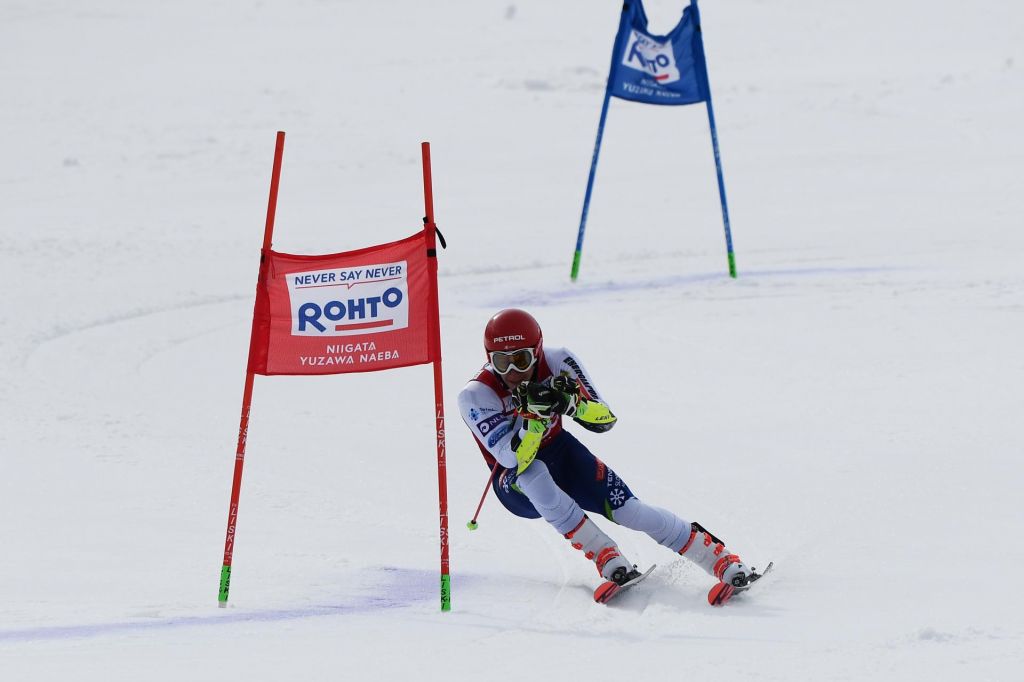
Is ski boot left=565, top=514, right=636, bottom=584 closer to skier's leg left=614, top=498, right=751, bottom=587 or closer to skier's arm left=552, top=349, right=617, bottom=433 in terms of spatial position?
skier's leg left=614, top=498, right=751, bottom=587

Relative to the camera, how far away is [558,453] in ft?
18.5

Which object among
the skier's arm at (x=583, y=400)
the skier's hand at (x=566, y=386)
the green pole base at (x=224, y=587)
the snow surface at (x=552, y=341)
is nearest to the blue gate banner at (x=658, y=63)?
the snow surface at (x=552, y=341)

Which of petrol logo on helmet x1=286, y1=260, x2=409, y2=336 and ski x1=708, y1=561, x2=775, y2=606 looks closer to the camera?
ski x1=708, y1=561, x2=775, y2=606

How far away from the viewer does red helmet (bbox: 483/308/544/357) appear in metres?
5.41

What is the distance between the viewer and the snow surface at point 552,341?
16.6 ft

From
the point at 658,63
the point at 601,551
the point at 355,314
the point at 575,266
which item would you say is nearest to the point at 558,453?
the point at 601,551

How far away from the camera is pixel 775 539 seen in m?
6.33

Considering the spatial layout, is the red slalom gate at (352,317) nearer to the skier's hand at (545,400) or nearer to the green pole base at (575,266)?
the skier's hand at (545,400)

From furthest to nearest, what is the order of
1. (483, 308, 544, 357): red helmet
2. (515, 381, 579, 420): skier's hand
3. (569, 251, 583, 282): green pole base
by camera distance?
(569, 251, 583, 282): green pole base → (483, 308, 544, 357): red helmet → (515, 381, 579, 420): skier's hand

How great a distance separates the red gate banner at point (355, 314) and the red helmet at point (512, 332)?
0.26 metres

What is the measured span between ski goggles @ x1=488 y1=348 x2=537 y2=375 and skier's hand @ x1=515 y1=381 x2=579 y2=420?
24cm

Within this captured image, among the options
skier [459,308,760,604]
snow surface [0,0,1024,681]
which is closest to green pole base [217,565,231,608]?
snow surface [0,0,1024,681]

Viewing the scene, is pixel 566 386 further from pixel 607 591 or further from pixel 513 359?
pixel 607 591

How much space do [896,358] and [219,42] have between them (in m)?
26.4
